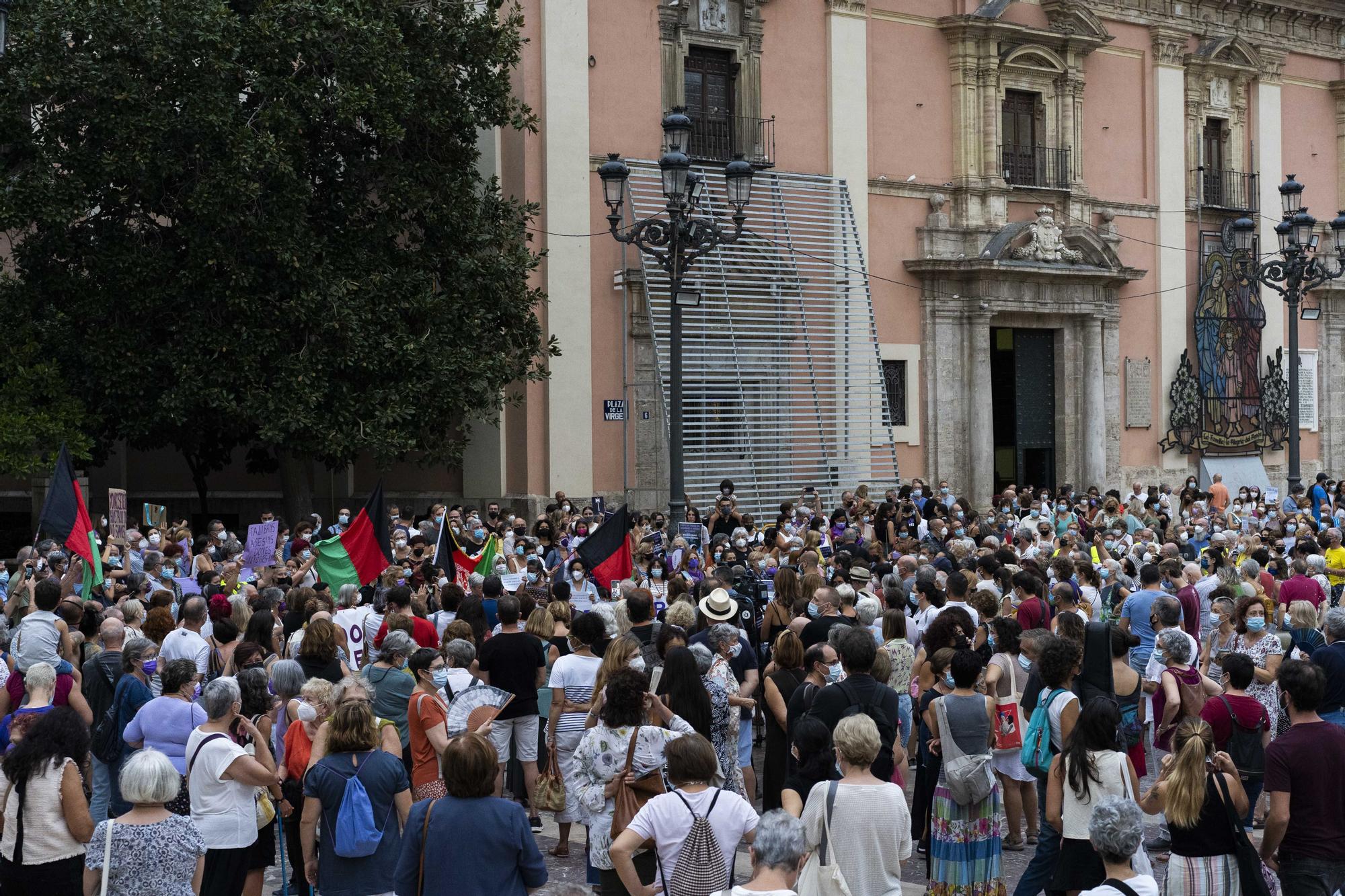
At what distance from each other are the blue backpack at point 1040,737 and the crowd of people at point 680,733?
21 millimetres

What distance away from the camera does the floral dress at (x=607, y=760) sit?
700cm

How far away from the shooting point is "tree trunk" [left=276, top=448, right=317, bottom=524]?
22.8 metres

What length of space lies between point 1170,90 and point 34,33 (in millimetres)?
22474

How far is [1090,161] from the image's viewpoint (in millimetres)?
31125

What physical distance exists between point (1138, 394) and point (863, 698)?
83.4 feet

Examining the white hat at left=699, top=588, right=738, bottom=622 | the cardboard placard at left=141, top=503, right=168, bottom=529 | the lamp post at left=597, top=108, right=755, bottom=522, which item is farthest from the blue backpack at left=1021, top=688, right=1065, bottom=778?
the cardboard placard at left=141, top=503, right=168, bottom=529

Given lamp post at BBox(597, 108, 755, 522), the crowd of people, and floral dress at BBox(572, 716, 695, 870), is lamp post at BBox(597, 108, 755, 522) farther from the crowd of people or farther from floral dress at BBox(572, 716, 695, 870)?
floral dress at BBox(572, 716, 695, 870)

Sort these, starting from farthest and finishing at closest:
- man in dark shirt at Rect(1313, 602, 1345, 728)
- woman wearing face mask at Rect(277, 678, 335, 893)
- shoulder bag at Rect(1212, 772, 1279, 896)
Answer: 1. man in dark shirt at Rect(1313, 602, 1345, 728)
2. woman wearing face mask at Rect(277, 678, 335, 893)
3. shoulder bag at Rect(1212, 772, 1279, 896)

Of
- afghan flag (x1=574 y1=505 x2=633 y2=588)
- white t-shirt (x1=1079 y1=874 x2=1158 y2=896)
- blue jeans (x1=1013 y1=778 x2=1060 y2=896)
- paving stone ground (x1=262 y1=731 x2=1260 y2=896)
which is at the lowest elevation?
paving stone ground (x1=262 y1=731 x2=1260 y2=896)

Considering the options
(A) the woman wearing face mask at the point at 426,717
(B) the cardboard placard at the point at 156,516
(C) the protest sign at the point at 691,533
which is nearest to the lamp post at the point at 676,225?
(C) the protest sign at the point at 691,533

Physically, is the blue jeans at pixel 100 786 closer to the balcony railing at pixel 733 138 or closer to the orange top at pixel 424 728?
the orange top at pixel 424 728

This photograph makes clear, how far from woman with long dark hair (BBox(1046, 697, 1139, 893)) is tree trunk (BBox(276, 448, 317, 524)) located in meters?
17.2

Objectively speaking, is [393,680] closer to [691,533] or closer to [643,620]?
[643,620]

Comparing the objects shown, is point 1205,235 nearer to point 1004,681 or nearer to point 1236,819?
point 1004,681
